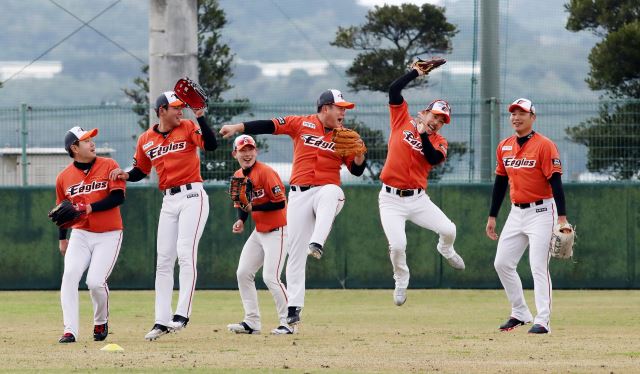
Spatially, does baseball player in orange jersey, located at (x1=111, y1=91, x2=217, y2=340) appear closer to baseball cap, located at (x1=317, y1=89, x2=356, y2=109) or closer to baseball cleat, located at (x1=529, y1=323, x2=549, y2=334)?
baseball cap, located at (x1=317, y1=89, x2=356, y2=109)

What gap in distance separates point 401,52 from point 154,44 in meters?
9.01

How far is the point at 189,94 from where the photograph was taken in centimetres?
1115

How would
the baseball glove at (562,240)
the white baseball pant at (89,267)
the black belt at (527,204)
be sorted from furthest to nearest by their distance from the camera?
the black belt at (527,204), the baseball glove at (562,240), the white baseball pant at (89,267)

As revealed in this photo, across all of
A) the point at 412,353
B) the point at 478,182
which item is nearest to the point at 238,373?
the point at 412,353

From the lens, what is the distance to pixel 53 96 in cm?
4666

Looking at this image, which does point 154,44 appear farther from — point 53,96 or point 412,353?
point 53,96

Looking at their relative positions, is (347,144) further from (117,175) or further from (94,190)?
(94,190)

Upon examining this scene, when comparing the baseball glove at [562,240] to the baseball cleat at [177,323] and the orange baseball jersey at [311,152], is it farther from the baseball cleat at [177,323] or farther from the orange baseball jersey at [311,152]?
the baseball cleat at [177,323]

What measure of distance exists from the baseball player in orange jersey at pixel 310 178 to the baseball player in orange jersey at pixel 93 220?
1.54 metres

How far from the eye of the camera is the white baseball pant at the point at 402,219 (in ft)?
40.5

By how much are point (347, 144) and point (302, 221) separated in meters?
0.85

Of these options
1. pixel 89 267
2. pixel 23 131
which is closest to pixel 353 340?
pixel 89 267

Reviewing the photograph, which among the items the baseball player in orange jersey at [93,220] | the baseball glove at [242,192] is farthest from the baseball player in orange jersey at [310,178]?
the baseball player in orange jersey at [93,220]

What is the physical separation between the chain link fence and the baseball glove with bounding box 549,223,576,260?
7.09m
